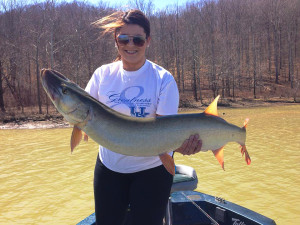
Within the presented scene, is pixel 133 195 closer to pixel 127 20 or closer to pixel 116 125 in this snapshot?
pixel 116 125

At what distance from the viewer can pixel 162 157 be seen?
7.16ft

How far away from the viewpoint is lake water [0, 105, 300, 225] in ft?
19.2

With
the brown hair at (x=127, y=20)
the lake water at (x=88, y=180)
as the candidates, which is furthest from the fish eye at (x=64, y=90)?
the lake water at (x=88, y=180)

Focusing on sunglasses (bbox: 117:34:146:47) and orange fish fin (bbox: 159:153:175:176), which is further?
sunglasses (bbox: 117:34:146:47)

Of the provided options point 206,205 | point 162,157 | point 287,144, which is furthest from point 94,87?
point 287,144

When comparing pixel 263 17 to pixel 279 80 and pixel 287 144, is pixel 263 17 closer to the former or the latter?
pixel 279 80

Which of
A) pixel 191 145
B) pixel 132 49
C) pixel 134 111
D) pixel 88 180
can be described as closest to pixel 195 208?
pixel 191 145

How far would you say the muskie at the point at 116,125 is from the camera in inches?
81.8

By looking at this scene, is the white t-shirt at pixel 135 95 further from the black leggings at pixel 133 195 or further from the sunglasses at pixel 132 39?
the sunglasses at pixel 132 39

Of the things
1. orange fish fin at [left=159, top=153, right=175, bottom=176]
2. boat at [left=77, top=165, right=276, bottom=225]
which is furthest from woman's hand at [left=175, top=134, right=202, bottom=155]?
boat at [left=77, top=165, right=276, bottom=225]

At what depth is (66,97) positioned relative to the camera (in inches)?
81.7

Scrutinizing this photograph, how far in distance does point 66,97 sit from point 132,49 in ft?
2.37

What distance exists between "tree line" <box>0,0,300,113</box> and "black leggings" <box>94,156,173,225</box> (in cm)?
2247

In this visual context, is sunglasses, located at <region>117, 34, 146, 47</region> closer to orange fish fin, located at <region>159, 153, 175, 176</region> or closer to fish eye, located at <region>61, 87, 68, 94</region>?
fish eye, located at <region>61, 87, 68, 94</region>
